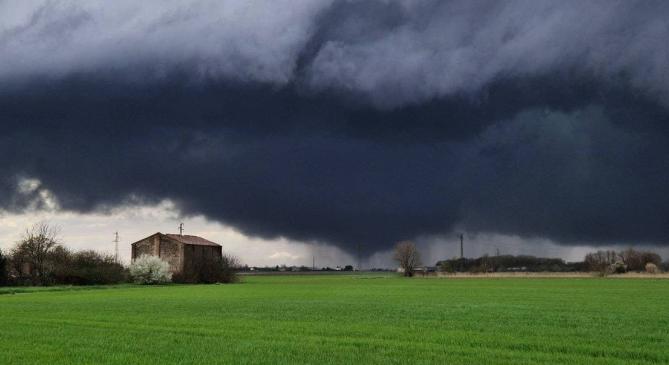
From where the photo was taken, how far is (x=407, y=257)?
164 meters

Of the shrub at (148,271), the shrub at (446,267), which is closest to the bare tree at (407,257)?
the shrub at (446,267)

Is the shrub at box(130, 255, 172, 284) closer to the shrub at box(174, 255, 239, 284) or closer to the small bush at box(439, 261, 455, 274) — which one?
the shrub at box(174, 255, 239, 284)

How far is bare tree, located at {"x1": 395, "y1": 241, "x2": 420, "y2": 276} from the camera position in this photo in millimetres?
163125

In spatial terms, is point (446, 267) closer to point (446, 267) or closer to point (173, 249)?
point (446, 267)

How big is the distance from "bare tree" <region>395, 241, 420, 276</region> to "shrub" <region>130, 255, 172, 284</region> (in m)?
72.8

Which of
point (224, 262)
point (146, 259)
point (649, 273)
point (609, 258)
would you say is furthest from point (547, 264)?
point (146, 259)

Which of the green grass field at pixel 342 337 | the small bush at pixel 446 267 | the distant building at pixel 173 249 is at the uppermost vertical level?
the distant building at pixel 173 249

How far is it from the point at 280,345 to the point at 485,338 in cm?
671

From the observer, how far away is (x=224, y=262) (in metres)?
122

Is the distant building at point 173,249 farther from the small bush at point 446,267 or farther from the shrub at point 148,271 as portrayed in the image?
the small bush at point 446,267

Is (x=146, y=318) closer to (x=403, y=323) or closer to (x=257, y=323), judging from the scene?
(x=257, y=323)

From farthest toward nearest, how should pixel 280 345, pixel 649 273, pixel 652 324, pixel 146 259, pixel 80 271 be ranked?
pixel 649 273
pixel 146 259
pixel 80 271
pixel 652 324
pixel 280 345

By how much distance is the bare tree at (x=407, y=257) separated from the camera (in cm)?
16312

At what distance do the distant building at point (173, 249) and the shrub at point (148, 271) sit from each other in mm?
12337
